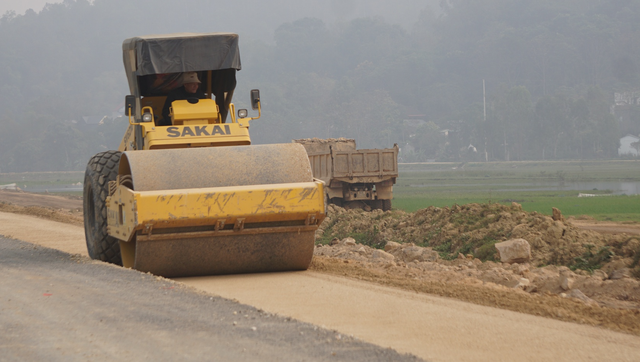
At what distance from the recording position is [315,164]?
2722 cm

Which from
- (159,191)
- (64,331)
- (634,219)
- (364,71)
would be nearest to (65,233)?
(159,191)

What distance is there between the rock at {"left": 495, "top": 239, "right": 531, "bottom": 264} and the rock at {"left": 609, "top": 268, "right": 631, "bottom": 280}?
190 centimetres

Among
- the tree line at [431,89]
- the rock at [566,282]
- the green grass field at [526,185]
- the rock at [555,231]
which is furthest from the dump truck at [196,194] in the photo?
the tree line at [431,89]

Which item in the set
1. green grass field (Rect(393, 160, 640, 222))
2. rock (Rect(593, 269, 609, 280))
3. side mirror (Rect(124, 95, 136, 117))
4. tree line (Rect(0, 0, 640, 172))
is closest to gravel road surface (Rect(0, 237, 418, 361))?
side mirror (Rect(124, 95, 136, 117))

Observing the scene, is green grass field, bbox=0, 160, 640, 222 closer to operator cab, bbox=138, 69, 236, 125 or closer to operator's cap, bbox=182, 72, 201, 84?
operator cab, bbox=138, 69, 236, 125

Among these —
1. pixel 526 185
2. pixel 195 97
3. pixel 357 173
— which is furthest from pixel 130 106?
pixel 526 185

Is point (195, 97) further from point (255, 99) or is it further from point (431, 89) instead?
point (431, 89)

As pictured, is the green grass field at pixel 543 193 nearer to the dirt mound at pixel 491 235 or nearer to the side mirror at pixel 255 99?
the dirt mound at pixel 491 235

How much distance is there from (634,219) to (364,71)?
Answer: 13760cm

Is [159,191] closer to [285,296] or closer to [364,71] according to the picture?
[285,296]

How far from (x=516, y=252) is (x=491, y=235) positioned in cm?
184

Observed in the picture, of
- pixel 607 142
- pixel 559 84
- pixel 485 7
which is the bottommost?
pixel 607 142

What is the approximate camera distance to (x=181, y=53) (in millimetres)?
11750

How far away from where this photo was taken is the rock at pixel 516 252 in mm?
13352
